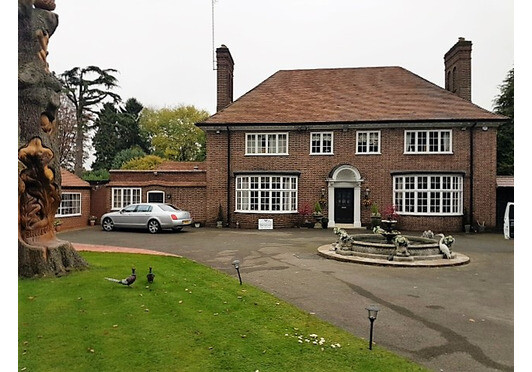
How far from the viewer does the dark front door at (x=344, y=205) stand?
20.8m

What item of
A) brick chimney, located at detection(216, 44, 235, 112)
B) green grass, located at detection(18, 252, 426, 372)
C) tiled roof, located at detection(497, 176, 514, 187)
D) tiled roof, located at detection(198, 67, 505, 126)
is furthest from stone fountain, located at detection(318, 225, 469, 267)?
brick chimney, located at detection(216, 44, 235, 112)

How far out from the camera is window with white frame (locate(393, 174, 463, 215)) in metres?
19.5

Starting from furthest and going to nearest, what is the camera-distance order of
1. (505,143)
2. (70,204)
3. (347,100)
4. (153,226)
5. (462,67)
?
(505,143) → (347,100) → (462,67) → (70,204) → (153,226)

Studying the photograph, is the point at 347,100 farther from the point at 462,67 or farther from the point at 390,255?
the point at 390,255

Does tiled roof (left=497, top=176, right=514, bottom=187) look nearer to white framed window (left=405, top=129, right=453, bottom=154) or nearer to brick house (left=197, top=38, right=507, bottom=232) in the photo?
brick house (left=197, top=38, right=507, bottom=232)

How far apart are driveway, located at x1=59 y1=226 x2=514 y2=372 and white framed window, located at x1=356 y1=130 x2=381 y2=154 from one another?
821 cm

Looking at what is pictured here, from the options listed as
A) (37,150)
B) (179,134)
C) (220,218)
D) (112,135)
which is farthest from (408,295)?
(112,135)

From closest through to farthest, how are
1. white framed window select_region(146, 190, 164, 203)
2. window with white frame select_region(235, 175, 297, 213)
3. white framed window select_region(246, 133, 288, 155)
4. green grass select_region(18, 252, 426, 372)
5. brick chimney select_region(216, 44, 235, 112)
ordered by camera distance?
green grass select_region(18, 252, 426, 372) < window with white frame select_region(235, 175, 297, 213) < white framed window select_region(246, 133, 288, 155) < white framed window select_region(146, 190, 164, 203) < brick chimney select_region(216, 44, 235, 112)

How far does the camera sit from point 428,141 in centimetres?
2011

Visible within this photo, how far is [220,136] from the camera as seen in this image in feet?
70.1

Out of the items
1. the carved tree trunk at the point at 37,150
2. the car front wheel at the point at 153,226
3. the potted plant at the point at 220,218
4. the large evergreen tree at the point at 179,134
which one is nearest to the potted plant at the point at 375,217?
the potted plant at the point at 220,218

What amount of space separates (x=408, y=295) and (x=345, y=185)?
540 inches

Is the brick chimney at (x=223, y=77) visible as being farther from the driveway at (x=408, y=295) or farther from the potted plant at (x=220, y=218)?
the driveway at (x=408, y=295)

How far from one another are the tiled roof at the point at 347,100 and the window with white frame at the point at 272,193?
3.31 m
